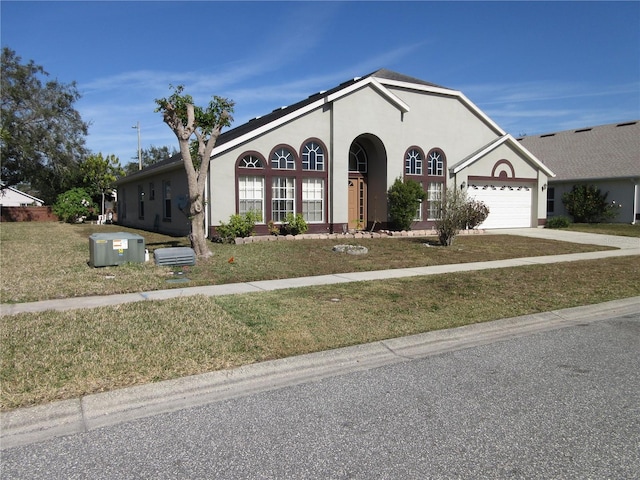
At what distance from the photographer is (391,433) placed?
12.5ft

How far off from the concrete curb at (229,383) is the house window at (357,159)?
15.0 m

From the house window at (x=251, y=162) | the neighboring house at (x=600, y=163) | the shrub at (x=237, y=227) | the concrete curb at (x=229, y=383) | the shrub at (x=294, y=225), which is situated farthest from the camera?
the neighboring house at (x=600, y=163)

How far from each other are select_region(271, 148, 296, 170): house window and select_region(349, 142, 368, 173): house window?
3.55 metres

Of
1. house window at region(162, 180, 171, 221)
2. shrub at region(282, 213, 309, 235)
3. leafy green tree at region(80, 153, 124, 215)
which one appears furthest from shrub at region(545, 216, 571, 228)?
leafy green tree at region(80, 153, 124, 215)

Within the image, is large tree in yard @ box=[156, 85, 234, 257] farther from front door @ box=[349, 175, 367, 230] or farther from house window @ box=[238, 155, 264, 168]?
front door @ box=[349, 175, 367, 230]

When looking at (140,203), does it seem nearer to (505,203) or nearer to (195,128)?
(195,128)

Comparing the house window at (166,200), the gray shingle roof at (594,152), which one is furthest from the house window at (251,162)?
the gray shingle roof at (594,152)

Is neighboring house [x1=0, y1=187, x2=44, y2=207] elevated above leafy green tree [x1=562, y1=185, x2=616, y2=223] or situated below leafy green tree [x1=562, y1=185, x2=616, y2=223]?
above

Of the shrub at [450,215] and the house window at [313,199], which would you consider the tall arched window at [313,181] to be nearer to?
the house window at [313,199]

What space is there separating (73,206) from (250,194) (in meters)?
24.9

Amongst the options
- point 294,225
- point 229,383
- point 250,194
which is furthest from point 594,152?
point 229,383

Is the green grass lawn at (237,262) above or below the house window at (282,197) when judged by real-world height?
below

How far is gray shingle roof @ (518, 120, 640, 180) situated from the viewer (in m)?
27.5

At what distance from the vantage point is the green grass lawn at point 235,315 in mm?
4938
